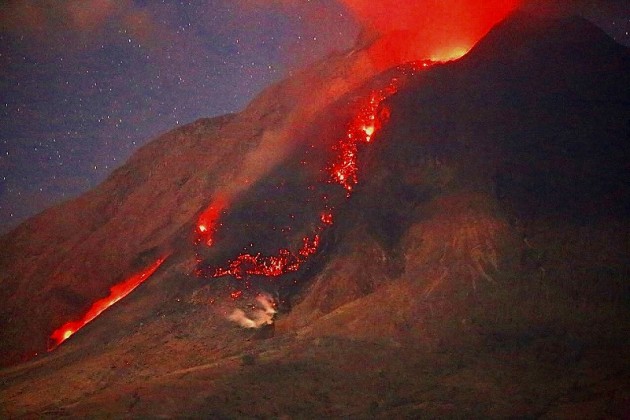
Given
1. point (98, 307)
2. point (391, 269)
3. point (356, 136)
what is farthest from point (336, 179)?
point (98, 307)

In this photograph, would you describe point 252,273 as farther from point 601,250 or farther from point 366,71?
point 366,71

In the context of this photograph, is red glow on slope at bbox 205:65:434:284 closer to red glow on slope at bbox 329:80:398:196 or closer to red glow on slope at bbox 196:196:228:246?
red glow on slope at bbox 329:80:398:196

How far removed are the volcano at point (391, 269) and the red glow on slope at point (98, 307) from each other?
19 cm

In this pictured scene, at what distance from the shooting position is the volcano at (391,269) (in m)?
12.5

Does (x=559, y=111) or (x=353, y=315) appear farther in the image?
(x=559, y=111)

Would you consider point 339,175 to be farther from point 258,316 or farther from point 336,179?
point 258,316

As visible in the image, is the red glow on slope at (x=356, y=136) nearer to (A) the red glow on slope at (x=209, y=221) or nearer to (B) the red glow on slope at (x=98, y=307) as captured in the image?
(A) the red glow on slope at (x=209, y=221)

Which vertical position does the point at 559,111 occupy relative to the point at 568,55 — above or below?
below

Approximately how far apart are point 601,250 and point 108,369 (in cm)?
1948

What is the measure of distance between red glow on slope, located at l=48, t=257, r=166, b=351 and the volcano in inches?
7.5

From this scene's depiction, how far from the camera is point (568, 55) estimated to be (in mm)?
23750

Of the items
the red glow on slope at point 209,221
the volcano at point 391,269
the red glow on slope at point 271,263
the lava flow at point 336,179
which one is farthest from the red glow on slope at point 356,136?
the red glow on slope at point 209,221

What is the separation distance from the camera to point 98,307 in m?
28.9

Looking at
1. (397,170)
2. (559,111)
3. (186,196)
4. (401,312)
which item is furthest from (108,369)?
(559,111)
